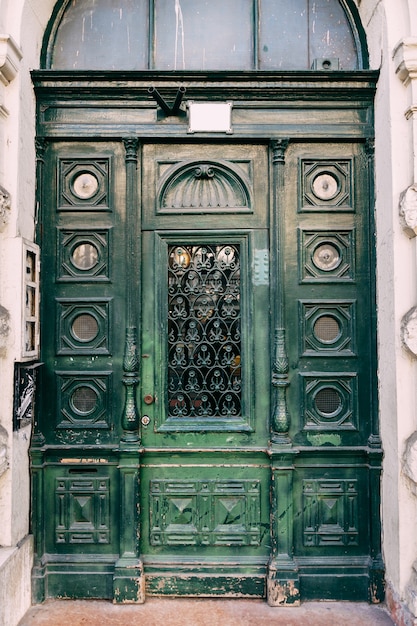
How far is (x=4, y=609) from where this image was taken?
3354 millimetres

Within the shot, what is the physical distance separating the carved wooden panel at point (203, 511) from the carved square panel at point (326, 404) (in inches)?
27.5

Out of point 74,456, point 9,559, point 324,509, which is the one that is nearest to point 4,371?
point 74,456

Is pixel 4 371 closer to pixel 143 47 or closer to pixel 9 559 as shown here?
pixel 9 559

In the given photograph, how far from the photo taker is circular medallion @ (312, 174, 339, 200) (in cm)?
409

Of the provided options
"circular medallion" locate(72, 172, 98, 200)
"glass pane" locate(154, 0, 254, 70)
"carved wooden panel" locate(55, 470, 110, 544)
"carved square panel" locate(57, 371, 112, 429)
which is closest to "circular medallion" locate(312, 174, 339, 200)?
"glass pane" locate(154, 0, 254, 70)

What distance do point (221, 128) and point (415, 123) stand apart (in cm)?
146

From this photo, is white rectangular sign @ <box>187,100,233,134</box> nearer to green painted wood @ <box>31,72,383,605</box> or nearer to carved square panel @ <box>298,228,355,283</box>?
green painted wood @ <box>31,72,383,605</box>

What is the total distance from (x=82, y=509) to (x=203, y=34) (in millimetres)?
4045

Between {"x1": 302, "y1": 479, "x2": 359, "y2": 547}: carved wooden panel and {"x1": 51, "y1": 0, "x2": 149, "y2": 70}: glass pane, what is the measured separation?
3.78 meters

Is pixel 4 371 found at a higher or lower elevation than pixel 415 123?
lower

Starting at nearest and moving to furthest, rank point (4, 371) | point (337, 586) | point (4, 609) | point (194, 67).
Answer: point (4, 609), point (4, 371), point (337, 586), point (194, 67)

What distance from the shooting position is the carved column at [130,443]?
3803mm

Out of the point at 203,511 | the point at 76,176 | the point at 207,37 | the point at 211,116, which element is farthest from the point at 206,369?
the point at 207,37

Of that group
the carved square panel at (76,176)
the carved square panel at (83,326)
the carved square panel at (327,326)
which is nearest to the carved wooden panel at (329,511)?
the carved square panel at (327,326)
